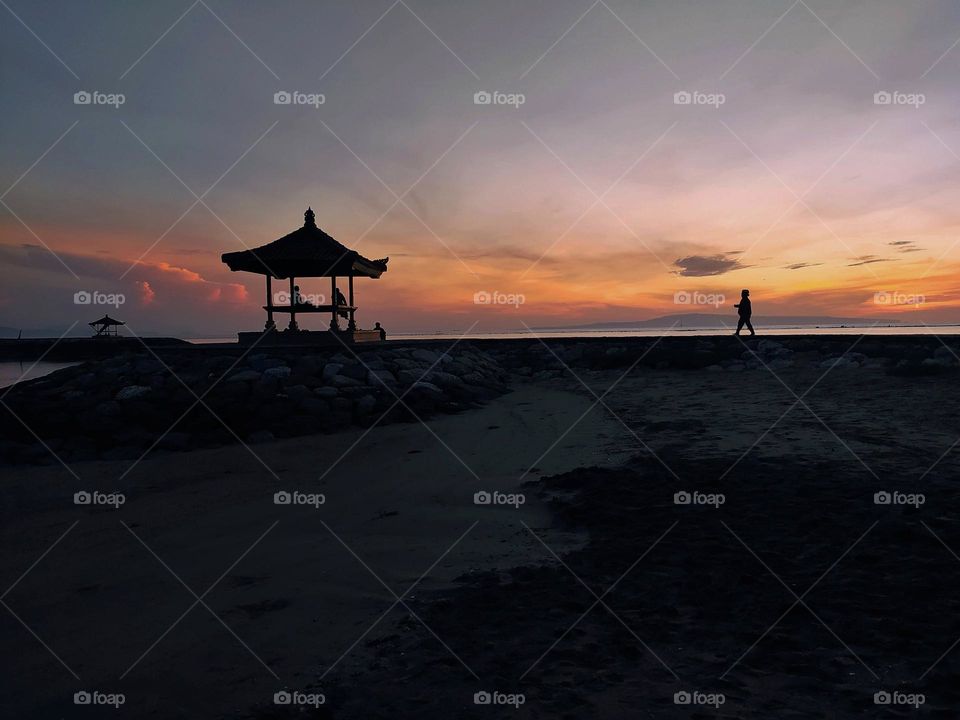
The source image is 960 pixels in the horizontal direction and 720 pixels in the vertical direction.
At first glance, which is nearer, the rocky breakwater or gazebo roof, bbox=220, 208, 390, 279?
the rocky breakwater

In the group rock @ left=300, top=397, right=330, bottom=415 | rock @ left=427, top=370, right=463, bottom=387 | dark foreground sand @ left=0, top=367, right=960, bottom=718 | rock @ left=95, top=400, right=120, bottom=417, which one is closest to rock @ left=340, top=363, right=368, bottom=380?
rock @ left=300, top=397, right=330, bottom=415

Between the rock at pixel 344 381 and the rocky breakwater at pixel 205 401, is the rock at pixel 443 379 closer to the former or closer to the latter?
the rocky breakwater at pixel 205 401

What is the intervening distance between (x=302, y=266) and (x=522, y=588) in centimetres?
1271

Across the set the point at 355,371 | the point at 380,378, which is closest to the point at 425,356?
Result: the point at 380,378

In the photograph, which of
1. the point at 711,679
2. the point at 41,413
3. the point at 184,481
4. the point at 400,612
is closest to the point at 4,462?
the point at 41,413

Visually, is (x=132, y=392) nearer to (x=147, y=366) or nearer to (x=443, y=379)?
(x=147, y=366)

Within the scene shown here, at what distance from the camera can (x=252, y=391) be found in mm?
10633

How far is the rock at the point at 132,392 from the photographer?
410 inches

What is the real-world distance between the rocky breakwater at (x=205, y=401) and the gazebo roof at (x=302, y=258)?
8.98 feet

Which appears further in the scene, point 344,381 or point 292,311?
point 292,311

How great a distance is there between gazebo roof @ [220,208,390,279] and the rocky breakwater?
2738 millimetres

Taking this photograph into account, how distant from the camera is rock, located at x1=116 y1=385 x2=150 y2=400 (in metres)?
10.4

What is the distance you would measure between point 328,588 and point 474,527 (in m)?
1.46

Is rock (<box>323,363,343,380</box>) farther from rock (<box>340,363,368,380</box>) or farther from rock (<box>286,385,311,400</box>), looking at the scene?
rock (<box>286,385,311,400</box>)
